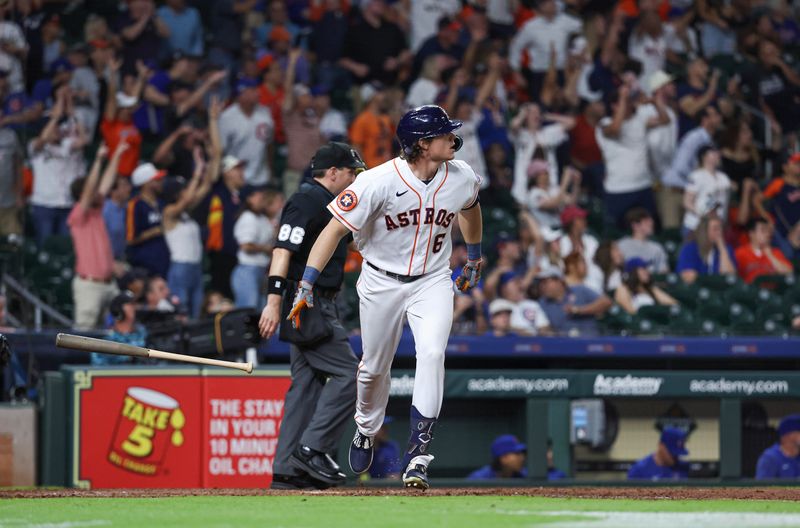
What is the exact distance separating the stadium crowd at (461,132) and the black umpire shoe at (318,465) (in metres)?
3.45

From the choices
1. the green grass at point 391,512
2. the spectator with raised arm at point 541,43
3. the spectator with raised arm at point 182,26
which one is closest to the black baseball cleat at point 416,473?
the green grass at point 391,512

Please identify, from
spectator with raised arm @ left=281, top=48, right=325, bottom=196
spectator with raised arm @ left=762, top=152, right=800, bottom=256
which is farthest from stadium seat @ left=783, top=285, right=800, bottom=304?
spectator with raised arm @ left=281, top=48, right=325, bottom=196

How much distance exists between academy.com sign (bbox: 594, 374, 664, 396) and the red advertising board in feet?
7.48

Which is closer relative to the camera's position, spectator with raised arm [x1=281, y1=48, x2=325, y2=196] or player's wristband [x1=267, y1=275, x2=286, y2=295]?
player's wristband [x1=267, y1=275, x2=286, y2=295]

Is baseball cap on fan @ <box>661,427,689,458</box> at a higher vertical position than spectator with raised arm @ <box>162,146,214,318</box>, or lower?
lower

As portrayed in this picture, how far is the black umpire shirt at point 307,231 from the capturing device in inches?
258

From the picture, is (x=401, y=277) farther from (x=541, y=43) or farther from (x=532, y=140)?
(x=541, y=43)

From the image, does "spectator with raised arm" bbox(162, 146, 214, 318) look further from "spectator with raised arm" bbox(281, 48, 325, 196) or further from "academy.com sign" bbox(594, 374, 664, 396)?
"academy.com sign" bbox(594, 374, 664, 396)

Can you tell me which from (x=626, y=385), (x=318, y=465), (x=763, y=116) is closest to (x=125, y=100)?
(x=626, y=385)

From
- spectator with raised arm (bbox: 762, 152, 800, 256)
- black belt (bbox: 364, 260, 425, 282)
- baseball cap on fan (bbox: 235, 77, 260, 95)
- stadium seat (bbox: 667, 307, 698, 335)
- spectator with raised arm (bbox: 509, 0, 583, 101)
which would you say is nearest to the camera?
black belt (bbox: 364, 260, 425, 282)

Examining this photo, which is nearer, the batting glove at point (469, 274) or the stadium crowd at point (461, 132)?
the batting glove at point (469, 274)

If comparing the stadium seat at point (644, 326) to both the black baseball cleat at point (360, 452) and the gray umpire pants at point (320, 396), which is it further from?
the black baseball cleat at point (360, 452)

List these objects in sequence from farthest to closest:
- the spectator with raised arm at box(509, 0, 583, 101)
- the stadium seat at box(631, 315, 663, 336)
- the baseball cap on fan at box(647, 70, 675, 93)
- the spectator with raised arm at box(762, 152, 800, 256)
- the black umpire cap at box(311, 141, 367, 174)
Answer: the spectator with raised arm at box(509, 0, 583, 101), the baseball cap on fan at box(647, 70, 675, 93), the spectator with raised arm at box(762, 152, 800, 256), the stadium seat at box(631, 315, 663, 336), the black umpire cap at box(311, 141, 367, 174)

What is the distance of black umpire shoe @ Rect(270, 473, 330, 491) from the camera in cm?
663
